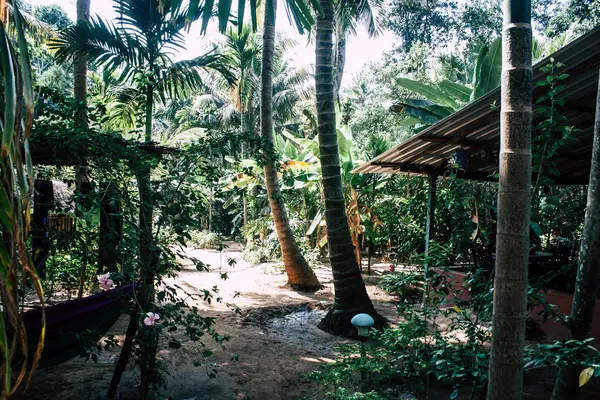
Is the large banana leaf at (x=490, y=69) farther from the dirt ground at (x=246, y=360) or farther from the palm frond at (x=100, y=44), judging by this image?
the palm frond at (x=100, y=44)

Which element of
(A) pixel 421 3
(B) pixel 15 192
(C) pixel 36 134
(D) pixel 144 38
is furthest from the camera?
(A) pixel 421 3

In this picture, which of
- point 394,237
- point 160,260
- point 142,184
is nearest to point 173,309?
point 160,260

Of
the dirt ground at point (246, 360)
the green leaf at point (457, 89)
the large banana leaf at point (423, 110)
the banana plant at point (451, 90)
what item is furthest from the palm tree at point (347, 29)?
the dirt ground at point (246, 360)

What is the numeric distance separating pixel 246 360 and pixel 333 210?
88.3 inches

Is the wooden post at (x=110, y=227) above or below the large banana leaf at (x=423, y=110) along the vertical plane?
below

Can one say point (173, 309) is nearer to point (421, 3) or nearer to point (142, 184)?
point (142, 184)

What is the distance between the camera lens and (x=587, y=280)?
73.5 inches

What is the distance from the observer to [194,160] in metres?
3.32

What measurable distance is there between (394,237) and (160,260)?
6990 mm

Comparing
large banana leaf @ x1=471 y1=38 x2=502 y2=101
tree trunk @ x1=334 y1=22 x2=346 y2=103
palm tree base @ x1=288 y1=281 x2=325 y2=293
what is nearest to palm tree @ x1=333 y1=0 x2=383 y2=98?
tree trunk @ x1=334 y1=22 x2=346 y2=103

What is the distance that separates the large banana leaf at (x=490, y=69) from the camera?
20.7 ft

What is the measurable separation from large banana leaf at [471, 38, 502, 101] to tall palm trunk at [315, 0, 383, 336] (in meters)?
2.40

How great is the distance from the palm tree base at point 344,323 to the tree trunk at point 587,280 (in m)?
3.88

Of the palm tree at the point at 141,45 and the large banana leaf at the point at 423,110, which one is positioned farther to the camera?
the large banana leaf at the point at 423,110
